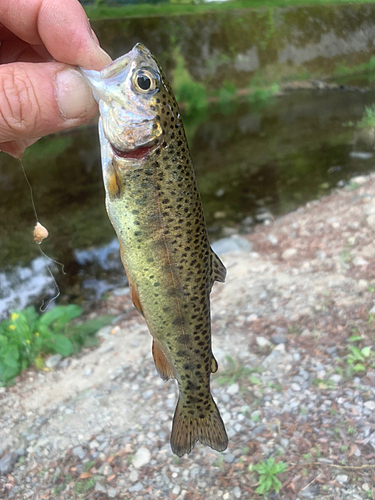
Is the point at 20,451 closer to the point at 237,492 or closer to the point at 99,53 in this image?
the point at 237,492

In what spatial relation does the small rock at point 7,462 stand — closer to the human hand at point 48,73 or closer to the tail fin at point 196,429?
→ the tail fin at point 196,429

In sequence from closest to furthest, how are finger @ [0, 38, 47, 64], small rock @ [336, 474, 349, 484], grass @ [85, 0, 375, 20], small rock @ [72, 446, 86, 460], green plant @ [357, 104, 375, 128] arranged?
finger @ [0, 38, 47, 64] < small rock @ [336, 474, 349, 484] < small rock @ [72, 446, 86, 460] < green plant @ [357, 104, 375, 128] < grass @ [85, 0, 375, 20]

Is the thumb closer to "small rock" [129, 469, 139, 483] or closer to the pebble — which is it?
"small rock" [129, 469, 139, 483]

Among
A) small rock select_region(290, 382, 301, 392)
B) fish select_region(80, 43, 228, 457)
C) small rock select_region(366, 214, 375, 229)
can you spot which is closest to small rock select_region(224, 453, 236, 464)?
small rock select_region(290, 382, 301, 392)

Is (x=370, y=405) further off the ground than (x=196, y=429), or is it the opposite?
(x=196, y=429)

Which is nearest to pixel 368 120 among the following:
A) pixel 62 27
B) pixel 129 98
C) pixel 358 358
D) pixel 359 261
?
pixel 359 261

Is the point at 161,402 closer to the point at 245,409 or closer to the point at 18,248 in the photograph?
the point at 245,409

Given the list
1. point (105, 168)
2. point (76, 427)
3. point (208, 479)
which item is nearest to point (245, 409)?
point (208, 479)
